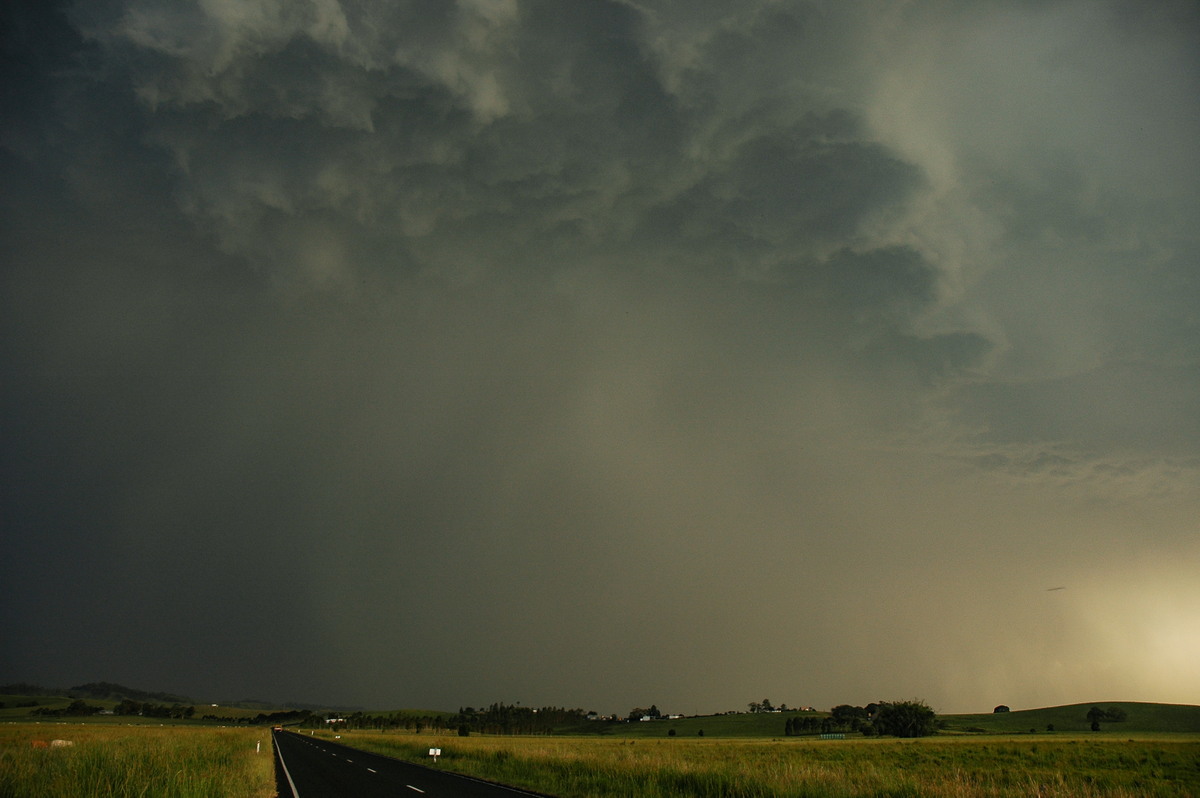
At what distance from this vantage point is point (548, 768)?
31672 millimetres

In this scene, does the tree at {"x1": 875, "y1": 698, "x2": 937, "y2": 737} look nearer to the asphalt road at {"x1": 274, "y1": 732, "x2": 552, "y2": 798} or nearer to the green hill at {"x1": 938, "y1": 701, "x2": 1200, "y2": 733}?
the green hill at {"x1": 938, "y1": 701, "x2": 1200, "y2": 733}

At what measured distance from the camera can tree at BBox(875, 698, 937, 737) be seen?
129125 mm

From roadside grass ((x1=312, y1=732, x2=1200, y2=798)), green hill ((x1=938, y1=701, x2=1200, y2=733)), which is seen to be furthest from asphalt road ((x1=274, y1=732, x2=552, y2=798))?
green hill ((x1=938, y1=701, x2=1200, y2=733))

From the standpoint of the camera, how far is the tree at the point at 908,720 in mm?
129125

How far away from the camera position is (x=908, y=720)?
130000mm

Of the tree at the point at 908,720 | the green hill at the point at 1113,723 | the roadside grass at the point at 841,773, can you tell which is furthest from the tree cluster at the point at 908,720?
the roadside grass at the point at 841,773

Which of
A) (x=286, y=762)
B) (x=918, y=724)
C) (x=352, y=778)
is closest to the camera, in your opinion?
(x=352, y=778)

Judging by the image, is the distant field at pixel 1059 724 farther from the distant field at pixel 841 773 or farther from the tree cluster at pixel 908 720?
the distant field at pixel 841 773

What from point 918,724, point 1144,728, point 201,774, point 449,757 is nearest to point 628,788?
point 201,774

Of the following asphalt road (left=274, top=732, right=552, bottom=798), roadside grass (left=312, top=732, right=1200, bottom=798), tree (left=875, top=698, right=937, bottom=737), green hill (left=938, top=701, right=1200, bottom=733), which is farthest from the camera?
green hill (left=938, top=701, right=1200, bottom=733)

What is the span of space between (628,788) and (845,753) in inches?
2121

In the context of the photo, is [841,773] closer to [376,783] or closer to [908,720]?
[376,783]

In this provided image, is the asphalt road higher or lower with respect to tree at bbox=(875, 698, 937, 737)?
higher

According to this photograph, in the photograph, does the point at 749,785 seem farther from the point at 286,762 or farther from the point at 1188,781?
the point at 1188,781
